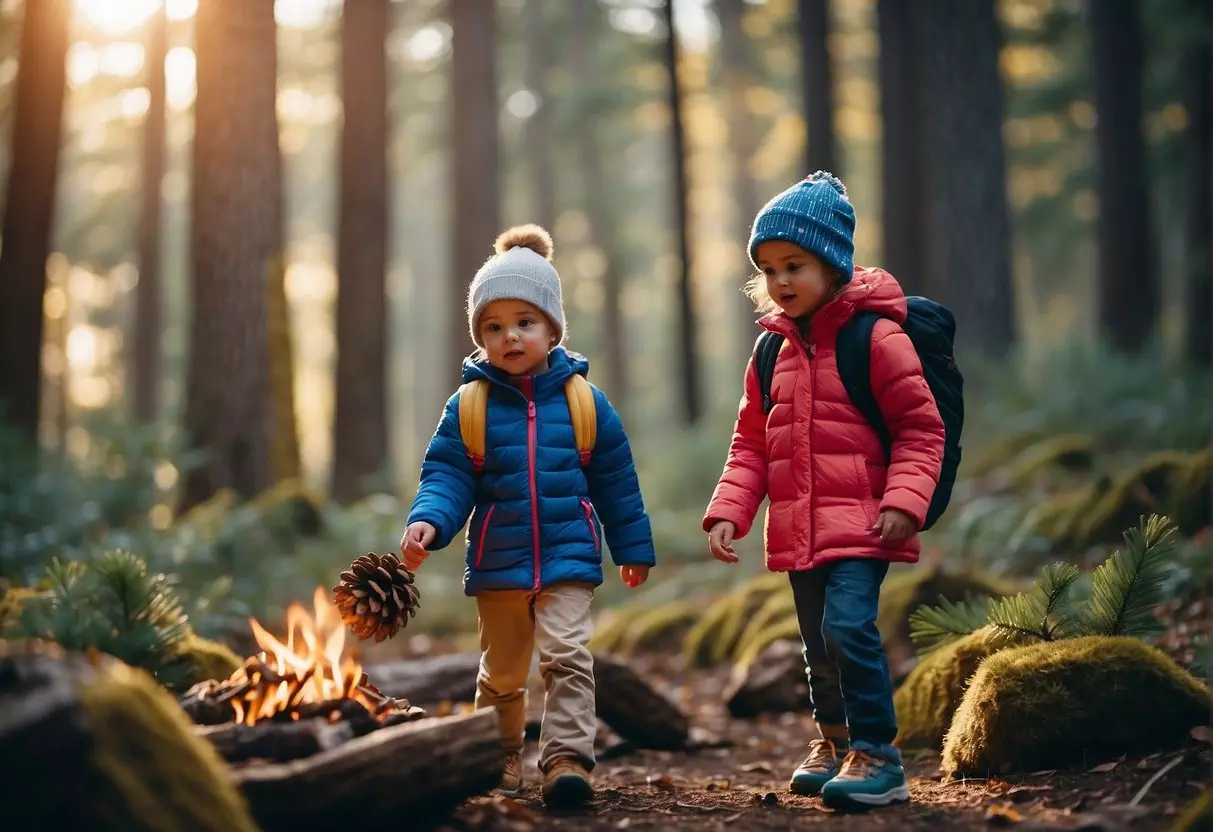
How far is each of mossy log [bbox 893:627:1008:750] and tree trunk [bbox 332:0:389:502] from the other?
10520 mm

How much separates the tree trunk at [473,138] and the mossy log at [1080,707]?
13640 mm

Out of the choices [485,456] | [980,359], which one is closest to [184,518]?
[485,456]

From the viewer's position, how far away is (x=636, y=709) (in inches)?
252

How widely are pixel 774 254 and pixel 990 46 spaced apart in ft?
35.0

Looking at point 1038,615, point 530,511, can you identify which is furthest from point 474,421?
point 1038,615

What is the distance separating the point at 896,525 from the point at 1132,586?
4.13ft

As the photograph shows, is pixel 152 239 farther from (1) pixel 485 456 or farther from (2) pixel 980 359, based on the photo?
(1) pixel 485 456

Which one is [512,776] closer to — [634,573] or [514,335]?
[634,573]

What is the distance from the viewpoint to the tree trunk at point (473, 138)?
17.7 metres

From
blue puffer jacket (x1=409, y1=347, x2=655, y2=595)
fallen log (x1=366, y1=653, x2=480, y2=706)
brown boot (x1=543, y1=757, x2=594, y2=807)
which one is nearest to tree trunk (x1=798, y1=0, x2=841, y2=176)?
fallen log (x1=366, y1=653, x2=480, y2=706)

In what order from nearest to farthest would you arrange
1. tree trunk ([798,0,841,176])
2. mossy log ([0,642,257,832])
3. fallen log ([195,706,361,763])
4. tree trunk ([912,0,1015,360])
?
mossy log ([0,642,257,832]) < fallen log ([195,706,361,763]) < tree trunk ([912,0,1015,360]) < tree trunk ([798,0,841,176])

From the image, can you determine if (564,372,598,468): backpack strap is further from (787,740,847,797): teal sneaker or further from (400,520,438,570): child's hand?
(787,740,847,797): teal sneaker

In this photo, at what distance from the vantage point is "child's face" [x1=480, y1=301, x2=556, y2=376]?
486 cm

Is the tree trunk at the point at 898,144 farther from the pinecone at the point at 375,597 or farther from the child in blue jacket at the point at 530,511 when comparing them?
the pinecone at the point at 375,597
